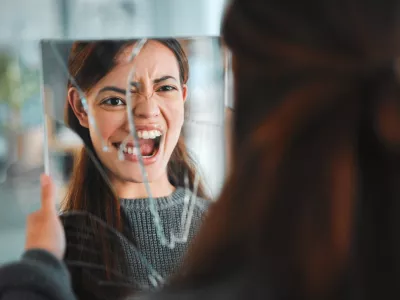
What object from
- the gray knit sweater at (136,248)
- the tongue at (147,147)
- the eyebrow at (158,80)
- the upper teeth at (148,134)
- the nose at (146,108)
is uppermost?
the eyebrow at (158,80)

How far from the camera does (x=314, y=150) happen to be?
40 cm

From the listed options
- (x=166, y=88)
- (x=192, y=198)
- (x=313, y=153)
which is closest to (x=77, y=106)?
(x=166, y=88)

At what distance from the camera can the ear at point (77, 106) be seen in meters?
0.92

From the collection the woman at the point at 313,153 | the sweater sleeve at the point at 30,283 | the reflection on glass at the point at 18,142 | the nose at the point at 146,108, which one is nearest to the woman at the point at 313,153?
the woman at the point at 313,153

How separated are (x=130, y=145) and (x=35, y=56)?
342mm

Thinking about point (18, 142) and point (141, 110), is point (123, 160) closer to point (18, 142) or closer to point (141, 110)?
point (141, 110)

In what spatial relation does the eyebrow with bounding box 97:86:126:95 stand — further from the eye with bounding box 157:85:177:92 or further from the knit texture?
the knit texture

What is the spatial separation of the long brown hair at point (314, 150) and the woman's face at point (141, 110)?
49cm

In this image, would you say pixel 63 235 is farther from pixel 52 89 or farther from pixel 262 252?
pixel 262 252

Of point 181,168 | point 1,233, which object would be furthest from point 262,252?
point 1,233

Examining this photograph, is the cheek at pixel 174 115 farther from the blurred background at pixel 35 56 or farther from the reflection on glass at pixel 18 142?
the reflection on glass at pixel 18 142

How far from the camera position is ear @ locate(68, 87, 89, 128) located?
0.92m

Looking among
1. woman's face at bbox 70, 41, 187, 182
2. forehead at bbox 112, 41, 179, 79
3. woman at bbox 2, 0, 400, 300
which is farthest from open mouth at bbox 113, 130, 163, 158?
woman at bbox 2, 0, 400, 300

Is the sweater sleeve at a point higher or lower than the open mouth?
lower
